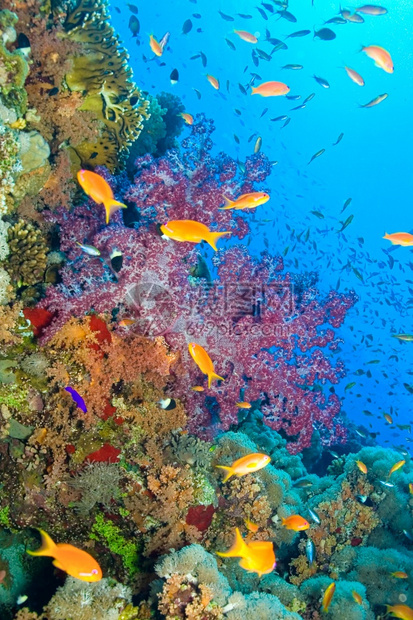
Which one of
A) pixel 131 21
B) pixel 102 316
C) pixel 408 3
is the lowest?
pixel 102 316

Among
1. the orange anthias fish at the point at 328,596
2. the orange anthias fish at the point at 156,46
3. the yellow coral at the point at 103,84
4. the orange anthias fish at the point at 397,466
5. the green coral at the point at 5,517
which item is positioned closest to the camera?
the green coral at the point at 5,517

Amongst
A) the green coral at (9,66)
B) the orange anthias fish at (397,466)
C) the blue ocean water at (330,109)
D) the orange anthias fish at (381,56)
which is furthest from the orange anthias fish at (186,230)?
the blue ocean water at (330,109)

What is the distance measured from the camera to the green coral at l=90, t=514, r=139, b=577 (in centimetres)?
445

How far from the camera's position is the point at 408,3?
169ft

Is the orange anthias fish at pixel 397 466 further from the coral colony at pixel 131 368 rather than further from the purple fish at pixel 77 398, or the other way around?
the purple fish at pixel 77 398

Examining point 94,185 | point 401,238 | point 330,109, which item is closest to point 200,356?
point 94,185

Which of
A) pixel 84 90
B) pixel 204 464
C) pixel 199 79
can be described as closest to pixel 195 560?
pixel 204 464

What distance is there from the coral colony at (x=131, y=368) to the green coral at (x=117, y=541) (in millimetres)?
18

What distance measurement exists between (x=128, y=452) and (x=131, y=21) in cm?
1042

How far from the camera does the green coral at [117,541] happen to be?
4449mm

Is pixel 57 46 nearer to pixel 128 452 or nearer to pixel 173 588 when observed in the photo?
pixel 128 452

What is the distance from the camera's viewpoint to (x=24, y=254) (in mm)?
4473

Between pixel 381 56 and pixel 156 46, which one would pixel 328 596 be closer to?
pixel 381 56

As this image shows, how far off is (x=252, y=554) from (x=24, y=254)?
4.36 metres
